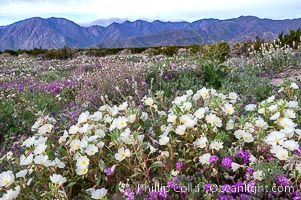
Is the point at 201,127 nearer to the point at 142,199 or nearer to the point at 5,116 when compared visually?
the point at 142,199

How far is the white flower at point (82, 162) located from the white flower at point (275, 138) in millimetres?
1290

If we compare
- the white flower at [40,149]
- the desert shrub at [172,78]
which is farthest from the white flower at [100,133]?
the desert shrub at [172,78]

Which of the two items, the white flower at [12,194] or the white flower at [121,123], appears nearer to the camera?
the white flower at [12,194]

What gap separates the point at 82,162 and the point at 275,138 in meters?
1.38

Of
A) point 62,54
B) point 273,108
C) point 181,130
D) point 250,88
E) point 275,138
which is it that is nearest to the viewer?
point 275,138

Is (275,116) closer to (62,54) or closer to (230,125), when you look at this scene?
(230,125)

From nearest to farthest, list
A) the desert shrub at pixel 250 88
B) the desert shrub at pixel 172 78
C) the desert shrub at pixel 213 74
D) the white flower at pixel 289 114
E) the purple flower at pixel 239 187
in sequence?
1. the purple flower at pixel 239 187
2. the white flower at pixel 289 114
3. the desert shrub at pixel 250 88
4. the desert shrub at pixel 172 78
5. the desert shrub at pixel 213 74

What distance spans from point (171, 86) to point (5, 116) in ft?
9.33

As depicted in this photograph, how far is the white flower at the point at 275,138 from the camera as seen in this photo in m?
2.49

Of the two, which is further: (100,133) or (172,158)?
(100,133)

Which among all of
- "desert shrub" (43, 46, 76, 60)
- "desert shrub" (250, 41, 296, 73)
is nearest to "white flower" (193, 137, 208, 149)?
"desert shrub" (250, 41, 296, 73)

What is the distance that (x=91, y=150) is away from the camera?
8.60 ft

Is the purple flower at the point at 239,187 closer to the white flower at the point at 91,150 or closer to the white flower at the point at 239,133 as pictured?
the white flower at the point at 239,133

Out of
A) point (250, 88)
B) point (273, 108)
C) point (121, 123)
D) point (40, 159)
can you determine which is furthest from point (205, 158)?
point (250, 88)
